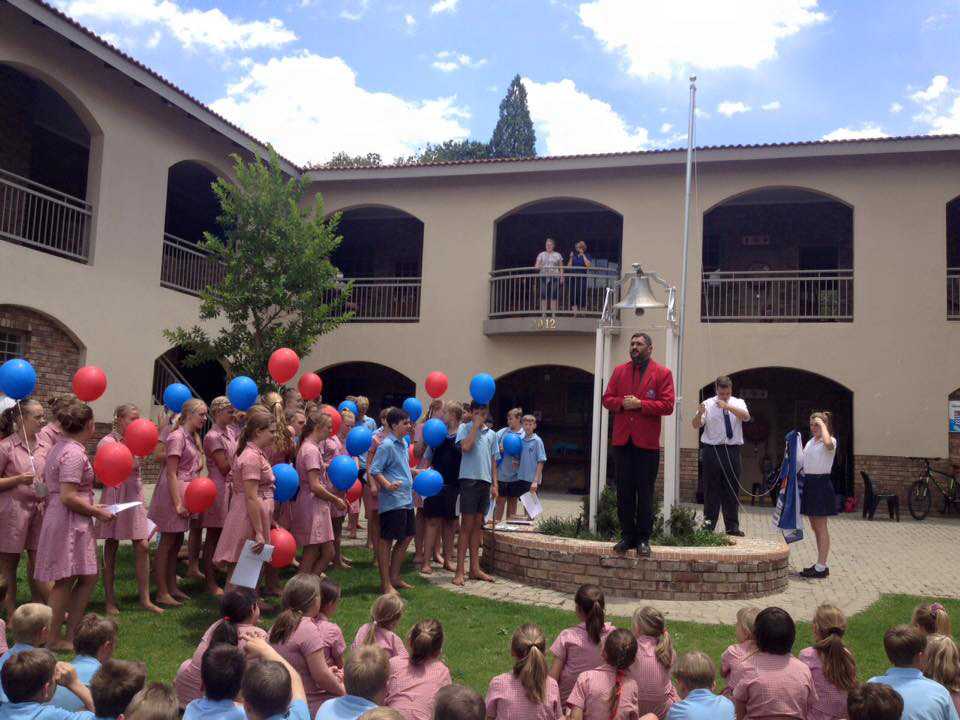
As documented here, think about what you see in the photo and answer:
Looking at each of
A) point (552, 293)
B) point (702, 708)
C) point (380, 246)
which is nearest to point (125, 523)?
point (702, 708)

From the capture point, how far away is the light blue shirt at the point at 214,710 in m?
2.92

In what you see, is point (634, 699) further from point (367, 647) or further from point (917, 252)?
point (917, 252)

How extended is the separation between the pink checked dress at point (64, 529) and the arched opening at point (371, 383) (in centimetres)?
1553

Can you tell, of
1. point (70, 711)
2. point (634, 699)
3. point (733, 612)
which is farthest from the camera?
point (733, 612)

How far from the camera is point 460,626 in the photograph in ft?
19.9

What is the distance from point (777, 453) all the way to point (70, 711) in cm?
1765

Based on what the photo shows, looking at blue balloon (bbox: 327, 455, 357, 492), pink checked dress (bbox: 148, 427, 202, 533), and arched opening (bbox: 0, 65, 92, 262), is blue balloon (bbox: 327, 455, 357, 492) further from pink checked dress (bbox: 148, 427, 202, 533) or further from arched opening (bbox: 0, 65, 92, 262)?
arched opening (bbox: 0, 65, 92, 262)

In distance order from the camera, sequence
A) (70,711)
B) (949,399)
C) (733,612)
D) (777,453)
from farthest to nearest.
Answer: (777,453), (949,399), (733,612), (70,711)

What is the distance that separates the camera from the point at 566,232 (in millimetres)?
19812

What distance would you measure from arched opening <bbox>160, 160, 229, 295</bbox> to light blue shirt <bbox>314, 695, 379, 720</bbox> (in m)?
12.7

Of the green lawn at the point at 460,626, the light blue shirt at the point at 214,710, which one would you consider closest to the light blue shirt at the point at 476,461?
the green lawn at the point at 460,626

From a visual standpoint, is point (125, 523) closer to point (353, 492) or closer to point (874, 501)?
point (353, 492)

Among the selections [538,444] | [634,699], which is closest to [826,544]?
[538,444]

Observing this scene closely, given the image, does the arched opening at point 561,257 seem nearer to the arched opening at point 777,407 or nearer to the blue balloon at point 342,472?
the arched opening at point 777,407
